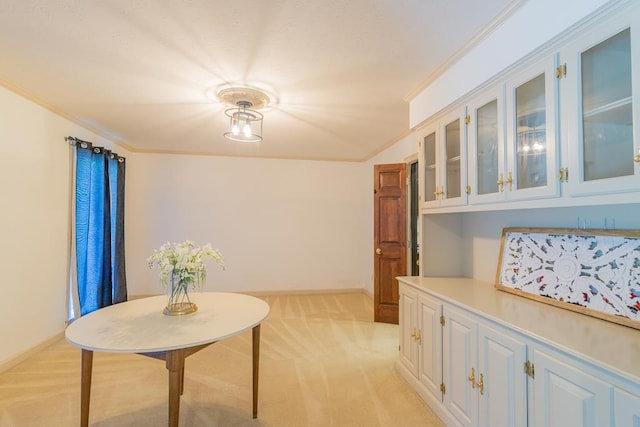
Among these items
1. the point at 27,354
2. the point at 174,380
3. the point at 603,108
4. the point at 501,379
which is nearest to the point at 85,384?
the point at 174,380

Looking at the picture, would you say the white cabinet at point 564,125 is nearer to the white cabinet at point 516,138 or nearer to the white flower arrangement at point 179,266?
the white cabinet at point 516,138

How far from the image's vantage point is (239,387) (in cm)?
241

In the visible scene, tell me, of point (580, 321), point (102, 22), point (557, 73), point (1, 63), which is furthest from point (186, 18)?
point (580, 321)

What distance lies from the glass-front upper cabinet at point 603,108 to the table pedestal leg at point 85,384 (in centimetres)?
277

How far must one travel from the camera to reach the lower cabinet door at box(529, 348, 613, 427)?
3.49ft

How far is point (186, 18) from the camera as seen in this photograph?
1.72 m

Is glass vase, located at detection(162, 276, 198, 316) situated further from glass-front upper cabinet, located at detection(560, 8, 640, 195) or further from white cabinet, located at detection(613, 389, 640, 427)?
glass-front upper cabinet, located at detection(560, 8, 640, 195)

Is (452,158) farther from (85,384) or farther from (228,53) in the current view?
(85,384)

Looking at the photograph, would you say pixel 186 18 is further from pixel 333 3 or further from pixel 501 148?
pixel 501 148

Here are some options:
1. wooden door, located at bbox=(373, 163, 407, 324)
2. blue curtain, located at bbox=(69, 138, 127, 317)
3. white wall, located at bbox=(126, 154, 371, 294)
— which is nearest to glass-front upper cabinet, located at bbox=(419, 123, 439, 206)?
wooden door, located at bbox=(373, 163, 407, 324)

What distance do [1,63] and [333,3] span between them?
8.72 ft

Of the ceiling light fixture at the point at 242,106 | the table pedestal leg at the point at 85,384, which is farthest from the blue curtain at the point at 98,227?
the table pedestal leg at the point at 85,384

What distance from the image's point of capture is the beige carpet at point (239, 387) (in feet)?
6.64

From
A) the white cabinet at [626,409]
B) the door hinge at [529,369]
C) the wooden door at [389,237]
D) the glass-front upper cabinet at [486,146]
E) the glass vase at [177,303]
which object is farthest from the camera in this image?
the wooden door at [389,237]
